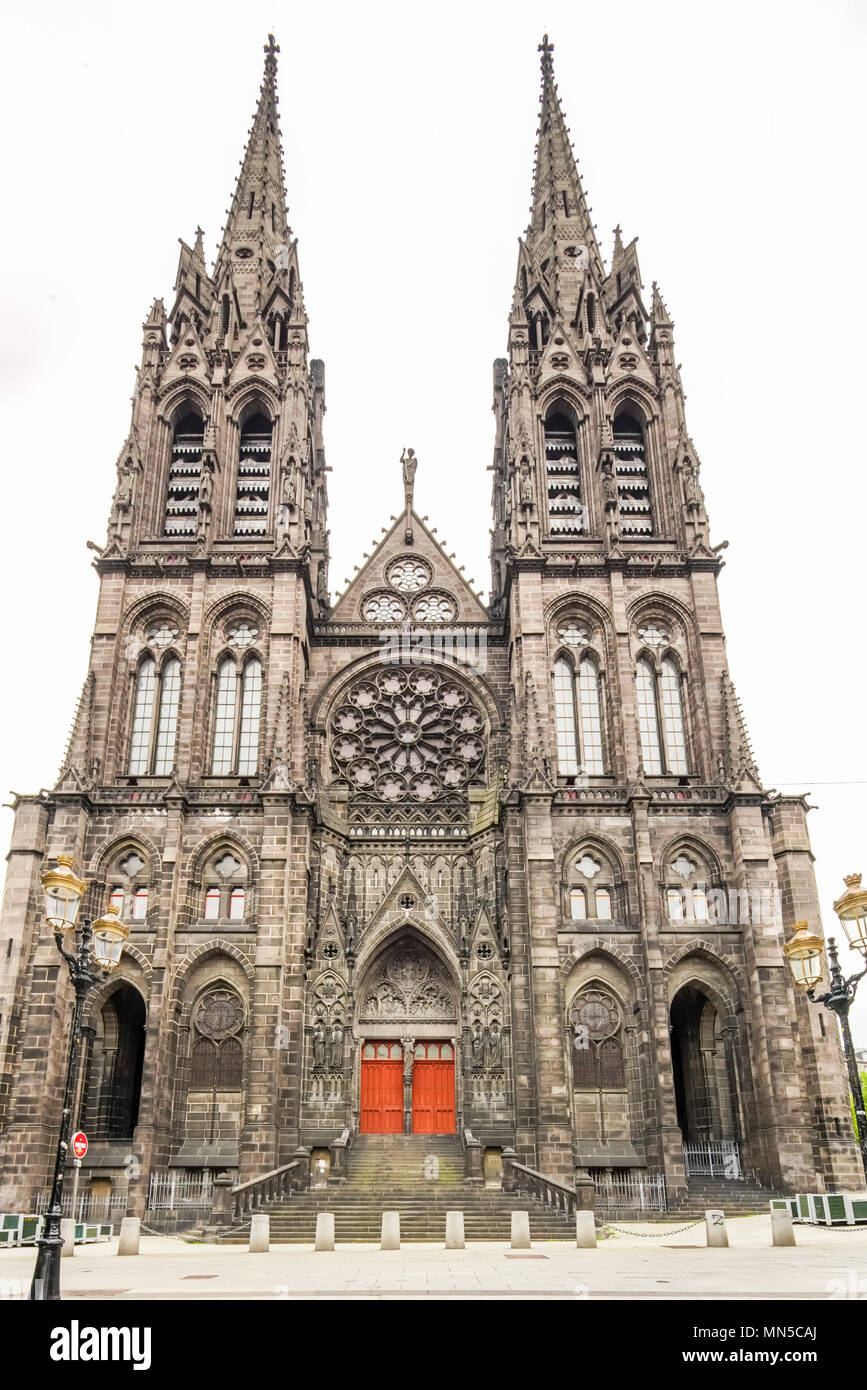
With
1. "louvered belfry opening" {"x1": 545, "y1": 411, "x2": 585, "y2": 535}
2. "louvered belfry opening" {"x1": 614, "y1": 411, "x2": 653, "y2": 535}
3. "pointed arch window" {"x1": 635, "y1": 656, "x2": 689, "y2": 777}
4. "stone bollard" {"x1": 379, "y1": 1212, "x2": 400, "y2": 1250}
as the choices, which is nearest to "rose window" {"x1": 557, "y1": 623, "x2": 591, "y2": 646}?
"pointed arch window" {"x1": 635, "y1": 656, "x2": 689, "y2": 777}

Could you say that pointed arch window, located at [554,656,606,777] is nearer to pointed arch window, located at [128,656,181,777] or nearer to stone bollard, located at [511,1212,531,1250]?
pointed arch window, located at [128,656,181,777]

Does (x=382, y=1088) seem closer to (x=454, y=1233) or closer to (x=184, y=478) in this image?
(x=454, y=1233)

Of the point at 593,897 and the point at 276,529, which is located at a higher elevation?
the point at 276,529

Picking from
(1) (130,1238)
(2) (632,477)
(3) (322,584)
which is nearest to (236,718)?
(3) (322,584)

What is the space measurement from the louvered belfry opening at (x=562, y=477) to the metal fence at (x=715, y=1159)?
68.5ft

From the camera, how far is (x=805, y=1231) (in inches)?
918

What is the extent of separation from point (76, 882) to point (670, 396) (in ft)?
106

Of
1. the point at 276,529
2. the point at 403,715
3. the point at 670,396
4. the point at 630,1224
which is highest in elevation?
the point at 670,396

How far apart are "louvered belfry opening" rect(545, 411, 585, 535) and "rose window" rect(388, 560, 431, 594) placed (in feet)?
18.2

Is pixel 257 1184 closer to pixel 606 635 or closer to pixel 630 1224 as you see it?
pixel 630 1224

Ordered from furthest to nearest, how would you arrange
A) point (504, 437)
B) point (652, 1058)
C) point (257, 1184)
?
point (504, 437), point (652, 1058), point (257, 1184)

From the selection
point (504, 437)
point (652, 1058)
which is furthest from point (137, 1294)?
point (504, 437)

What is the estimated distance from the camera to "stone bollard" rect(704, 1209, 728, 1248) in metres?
20.4

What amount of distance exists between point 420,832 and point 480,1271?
66.9ft
